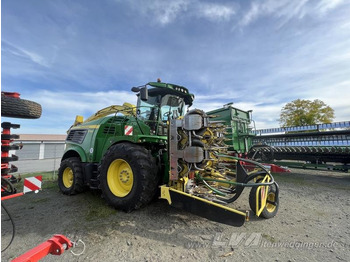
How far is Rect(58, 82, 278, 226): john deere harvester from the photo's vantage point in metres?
3.19

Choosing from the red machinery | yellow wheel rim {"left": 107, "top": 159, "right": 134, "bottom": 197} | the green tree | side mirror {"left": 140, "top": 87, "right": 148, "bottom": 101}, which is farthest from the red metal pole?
the green tree

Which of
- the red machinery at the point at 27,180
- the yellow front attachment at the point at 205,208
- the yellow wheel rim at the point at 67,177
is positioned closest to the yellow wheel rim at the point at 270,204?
the yellow front attachment at the point at 205,208

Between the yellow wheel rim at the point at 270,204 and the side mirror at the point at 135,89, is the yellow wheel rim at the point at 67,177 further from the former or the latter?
the yellow wheel rim at the point at 270,204

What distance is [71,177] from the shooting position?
17.7 feet

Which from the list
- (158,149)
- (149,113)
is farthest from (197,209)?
(149,113)

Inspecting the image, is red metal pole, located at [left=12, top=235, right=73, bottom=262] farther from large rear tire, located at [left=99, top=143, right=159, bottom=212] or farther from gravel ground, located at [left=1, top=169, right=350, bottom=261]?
large rear tire, located at [left=99, top=143, right=159, bottom=212]

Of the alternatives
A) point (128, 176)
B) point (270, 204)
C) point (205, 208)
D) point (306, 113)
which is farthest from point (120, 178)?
point (306, 113)

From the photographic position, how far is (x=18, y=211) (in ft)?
13.4

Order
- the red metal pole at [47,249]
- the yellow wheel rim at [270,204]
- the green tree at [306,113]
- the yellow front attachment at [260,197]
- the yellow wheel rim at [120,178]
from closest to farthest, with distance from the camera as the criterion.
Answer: the red metal pole at [47,249], the yellow front attachment at [260,197], the yellow wheel rim at [270,204], the yellow wheel rim at [120,178], the green tree at [306,113]

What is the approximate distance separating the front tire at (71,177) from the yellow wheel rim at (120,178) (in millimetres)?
1597

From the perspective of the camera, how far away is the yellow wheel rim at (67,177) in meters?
5.35

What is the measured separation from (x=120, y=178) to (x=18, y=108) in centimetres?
214

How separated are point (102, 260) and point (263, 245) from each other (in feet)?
7.00

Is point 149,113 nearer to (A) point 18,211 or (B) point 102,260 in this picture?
(B) point 102,260
